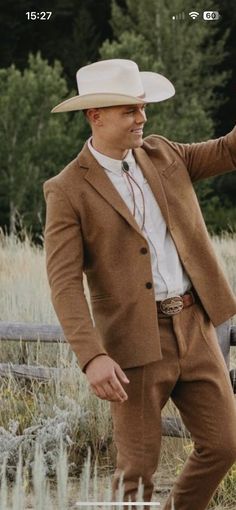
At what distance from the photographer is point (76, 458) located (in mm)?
5453

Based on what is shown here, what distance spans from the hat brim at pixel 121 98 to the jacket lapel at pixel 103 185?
14 centimetres

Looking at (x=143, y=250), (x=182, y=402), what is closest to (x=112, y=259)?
(x=143, y=250)

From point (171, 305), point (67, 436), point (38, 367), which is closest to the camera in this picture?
point (171, 305)

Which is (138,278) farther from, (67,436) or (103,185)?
(67,436)

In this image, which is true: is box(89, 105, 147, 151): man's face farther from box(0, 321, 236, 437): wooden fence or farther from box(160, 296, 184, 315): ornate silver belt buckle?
box(0, 321, 236, 437): wooden fence

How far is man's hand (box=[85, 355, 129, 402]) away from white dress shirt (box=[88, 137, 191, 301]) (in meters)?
0.30

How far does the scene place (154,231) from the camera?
3732 millimetres

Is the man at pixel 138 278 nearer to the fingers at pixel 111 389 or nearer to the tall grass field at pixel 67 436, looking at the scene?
the fingers at pixel 111 389

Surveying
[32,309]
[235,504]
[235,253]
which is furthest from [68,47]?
[235,504]

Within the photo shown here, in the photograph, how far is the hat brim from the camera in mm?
3652

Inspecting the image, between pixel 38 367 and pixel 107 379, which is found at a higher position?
pixel 107 379

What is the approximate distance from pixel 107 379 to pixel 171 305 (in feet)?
1.15

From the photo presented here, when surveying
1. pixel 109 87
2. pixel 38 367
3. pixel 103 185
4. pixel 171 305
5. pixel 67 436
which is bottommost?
pixel 67 436

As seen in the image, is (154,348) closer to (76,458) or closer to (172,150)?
(172,150)
